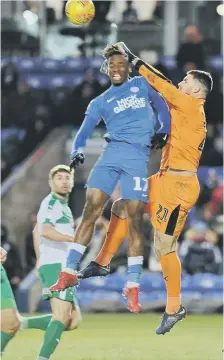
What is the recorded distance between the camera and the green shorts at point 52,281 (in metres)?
11.2

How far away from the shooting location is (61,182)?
11.4 meters

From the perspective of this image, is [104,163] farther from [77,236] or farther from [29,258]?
[29,258]

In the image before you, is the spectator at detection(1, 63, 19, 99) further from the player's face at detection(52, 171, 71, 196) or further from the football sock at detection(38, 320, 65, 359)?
the football sock at detection(38, 320, 65, 359)

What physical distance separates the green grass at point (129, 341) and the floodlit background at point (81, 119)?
Result: 0.32 ft

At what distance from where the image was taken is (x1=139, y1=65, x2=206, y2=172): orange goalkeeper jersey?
10453 millimetres

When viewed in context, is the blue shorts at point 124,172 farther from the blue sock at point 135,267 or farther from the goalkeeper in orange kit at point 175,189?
the blue sock at point 135,267

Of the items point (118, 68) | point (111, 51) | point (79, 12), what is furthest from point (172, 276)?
point (79, 12)

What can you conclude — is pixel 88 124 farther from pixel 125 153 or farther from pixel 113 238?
pixel 113 238

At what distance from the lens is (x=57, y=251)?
11.4 m

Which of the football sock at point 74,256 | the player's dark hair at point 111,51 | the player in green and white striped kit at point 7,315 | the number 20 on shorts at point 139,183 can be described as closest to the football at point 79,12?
the player's dark hair at point 111,51

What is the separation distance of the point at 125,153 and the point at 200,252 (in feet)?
22.7

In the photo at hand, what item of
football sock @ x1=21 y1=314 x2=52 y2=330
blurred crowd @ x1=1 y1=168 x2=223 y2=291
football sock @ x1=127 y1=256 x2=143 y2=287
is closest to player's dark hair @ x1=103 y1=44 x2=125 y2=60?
football sock @ x1=127 y1=256 x2=143 y2=287

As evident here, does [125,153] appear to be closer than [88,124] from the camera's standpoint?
Yes

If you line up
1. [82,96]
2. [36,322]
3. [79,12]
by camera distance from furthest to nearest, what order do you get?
1. [82,96]
2. [36,322]
3. [79,12]
